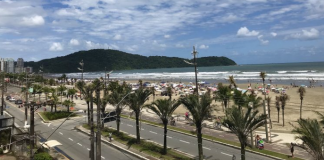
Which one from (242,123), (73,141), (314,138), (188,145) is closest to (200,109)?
(242,123)

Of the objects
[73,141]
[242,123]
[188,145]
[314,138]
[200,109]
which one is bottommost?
[73,141]

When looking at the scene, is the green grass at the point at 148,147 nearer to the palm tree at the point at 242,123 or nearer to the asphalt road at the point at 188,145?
the asphalt road at the point at 188,145

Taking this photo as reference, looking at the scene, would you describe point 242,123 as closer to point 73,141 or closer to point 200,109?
point 200,109

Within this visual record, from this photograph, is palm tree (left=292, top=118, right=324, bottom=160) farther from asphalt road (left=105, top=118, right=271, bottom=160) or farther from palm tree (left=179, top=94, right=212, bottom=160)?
asphalt road (left=105, top=118, right=271, bottom=160)

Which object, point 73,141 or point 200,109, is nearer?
point 200,109

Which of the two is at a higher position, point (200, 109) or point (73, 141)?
point (200, 109)

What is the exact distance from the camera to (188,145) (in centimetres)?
2506

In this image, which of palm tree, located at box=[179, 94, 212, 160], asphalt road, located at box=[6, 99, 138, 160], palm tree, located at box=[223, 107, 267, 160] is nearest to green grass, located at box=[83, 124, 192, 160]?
asphalt road, located at box=[6, 99, 138, 160]

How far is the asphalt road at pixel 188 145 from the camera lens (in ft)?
71.7

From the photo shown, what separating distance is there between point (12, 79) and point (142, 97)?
115 metres

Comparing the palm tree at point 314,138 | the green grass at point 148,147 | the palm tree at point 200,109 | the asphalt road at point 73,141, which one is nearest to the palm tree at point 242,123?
the palm tree at point 200,109

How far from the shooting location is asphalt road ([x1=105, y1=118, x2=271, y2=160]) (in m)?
21.9

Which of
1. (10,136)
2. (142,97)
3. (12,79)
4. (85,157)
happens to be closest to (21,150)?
(10,136)

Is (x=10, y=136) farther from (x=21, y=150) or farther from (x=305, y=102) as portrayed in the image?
(x=305, y=102)
